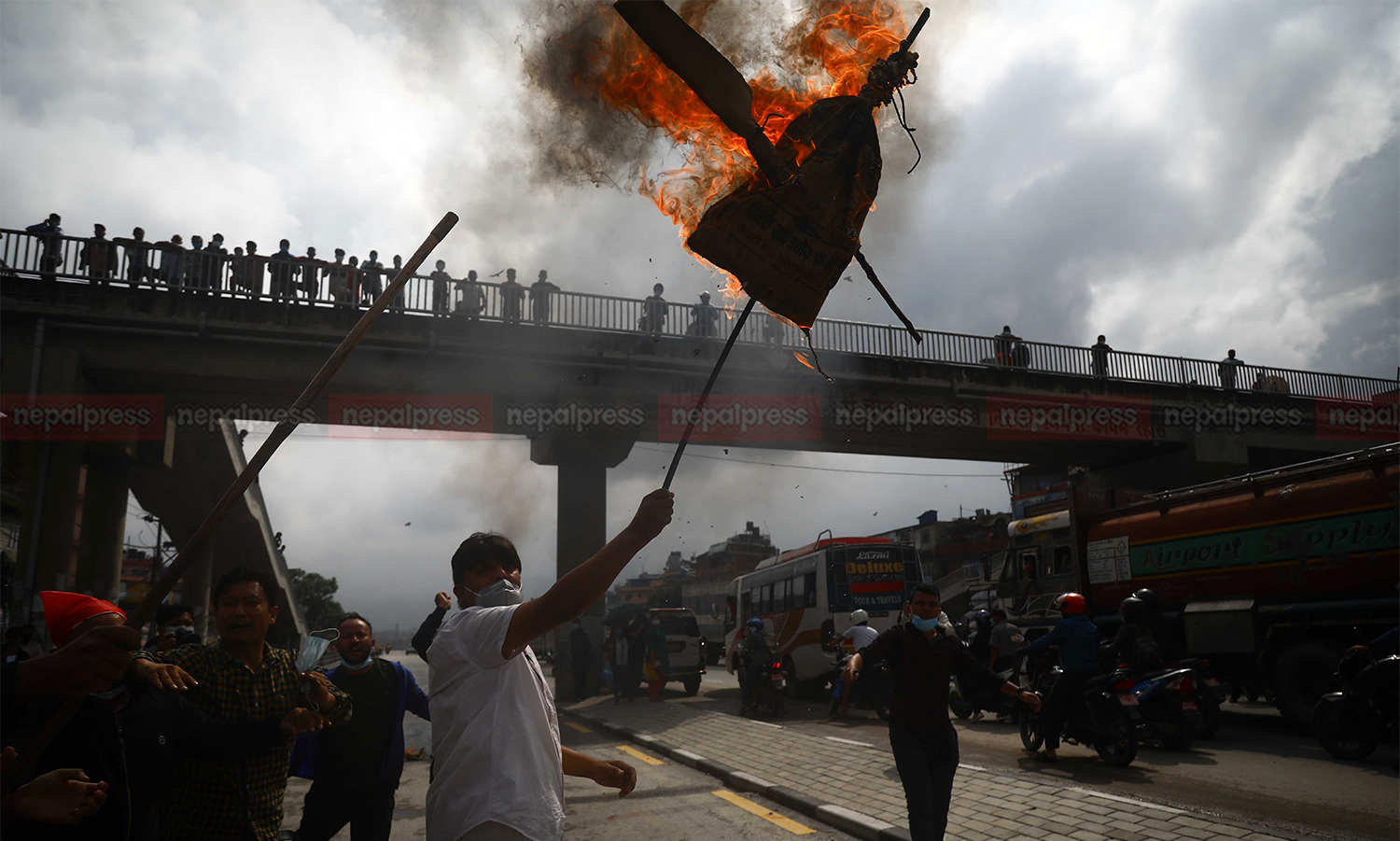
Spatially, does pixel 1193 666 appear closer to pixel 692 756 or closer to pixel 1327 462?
pixel 1327 462

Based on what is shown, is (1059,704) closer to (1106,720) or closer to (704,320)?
(1106,720)

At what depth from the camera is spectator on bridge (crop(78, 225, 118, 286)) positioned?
1528 cm

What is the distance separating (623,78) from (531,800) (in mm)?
3680

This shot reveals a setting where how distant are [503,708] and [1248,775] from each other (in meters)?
8.41

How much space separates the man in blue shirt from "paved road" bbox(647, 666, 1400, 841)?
34cm

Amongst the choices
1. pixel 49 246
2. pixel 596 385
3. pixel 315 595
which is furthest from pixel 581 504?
pixel 315 595

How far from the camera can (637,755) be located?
410 inches

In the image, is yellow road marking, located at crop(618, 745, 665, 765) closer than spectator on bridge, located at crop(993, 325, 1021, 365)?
Yes

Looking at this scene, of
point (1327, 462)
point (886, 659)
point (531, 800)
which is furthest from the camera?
point (1327, 462)

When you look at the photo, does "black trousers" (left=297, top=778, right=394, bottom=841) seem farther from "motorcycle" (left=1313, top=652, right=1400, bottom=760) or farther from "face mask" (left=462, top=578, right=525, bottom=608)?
"motorcycle" (left=1313, top=652, right=1400, bottom=760)

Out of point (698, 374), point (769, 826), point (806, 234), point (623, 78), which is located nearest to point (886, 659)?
point (769, 826)

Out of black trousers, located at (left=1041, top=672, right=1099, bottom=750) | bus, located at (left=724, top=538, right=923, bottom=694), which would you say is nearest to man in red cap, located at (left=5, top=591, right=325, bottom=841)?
black trousers, located at (left=1041, top=672, right=1099, bottom=750)

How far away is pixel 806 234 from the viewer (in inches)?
136

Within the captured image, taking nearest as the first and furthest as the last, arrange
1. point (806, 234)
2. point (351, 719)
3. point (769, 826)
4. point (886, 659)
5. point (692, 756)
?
point (806, 234) < point (351, 719) < point (886, 659) < point (769, 826) < point (692, 756)
